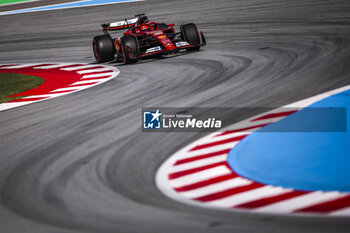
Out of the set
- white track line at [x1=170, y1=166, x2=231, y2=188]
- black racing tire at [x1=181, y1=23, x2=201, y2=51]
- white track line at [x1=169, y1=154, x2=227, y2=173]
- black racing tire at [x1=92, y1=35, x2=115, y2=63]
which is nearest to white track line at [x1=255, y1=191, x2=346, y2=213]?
white track line at [x1=170, y1=166, x2=231, y2=188]

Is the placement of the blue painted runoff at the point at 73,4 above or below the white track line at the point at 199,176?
below

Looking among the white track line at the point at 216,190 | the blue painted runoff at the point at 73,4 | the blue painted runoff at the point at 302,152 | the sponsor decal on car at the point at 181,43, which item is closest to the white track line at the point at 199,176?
the white track line at the point at 216,190

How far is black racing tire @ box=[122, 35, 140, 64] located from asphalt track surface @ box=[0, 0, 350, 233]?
0.29 metres

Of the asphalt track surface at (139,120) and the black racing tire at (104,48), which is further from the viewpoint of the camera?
the black racing tire at (104,48)

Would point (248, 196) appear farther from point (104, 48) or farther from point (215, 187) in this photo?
point (104, 48)

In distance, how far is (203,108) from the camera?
998 centimetres

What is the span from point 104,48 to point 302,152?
1012 cm

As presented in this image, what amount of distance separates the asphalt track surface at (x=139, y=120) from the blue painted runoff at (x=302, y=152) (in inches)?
35.6

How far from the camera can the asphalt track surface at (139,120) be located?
5.67 m

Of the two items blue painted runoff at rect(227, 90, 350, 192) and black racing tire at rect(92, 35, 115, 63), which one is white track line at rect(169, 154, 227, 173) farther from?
black racing tire at rect(92, 35, 115, 63)

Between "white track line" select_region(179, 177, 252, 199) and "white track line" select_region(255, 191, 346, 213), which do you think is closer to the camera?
"white track line" select_region(255, 191, 346, 213)

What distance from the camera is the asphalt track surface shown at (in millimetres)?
5668

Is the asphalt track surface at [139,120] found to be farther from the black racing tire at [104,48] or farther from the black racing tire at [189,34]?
the black racing tire at [104,48]

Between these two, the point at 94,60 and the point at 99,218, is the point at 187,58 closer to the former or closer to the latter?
the point at 94,60
